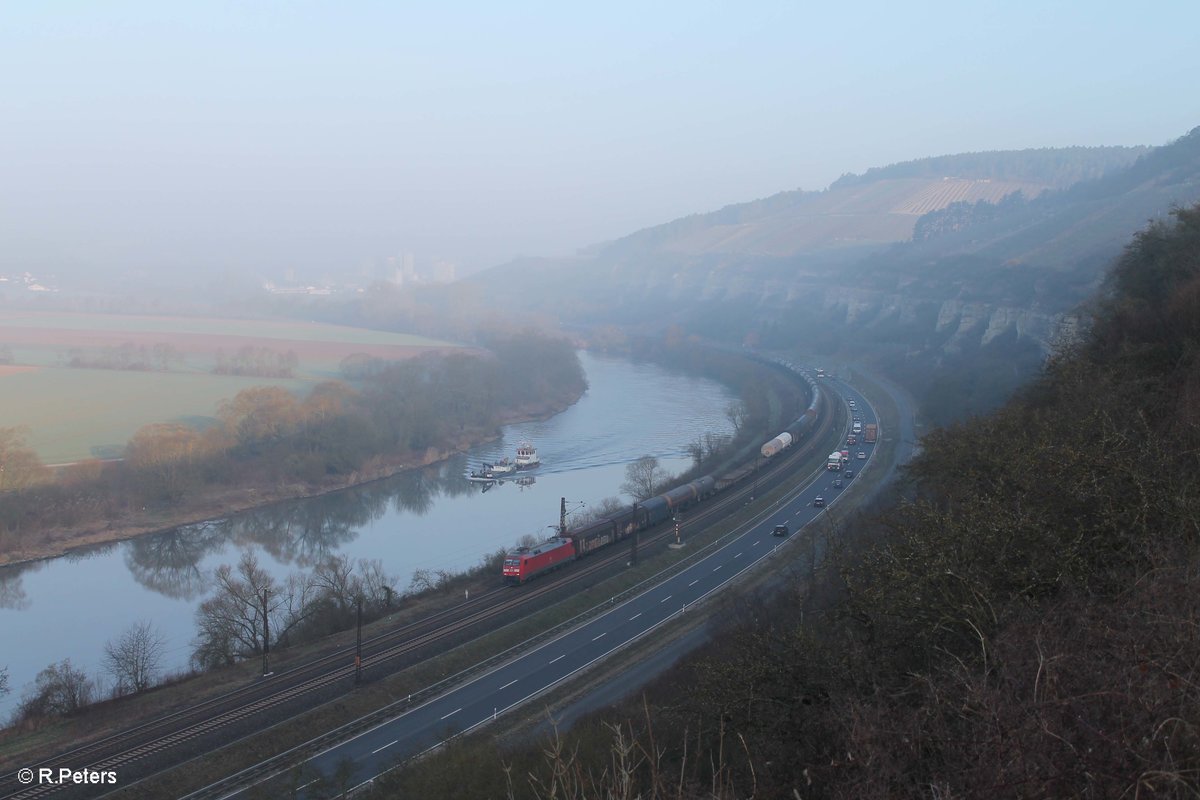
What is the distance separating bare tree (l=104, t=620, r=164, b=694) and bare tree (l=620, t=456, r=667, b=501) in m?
7.37

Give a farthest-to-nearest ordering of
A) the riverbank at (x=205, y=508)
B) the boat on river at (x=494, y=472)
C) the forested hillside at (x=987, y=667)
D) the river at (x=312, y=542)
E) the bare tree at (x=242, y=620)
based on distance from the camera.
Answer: the boat on river at (x=494, y=472)
the riverbank at (x=205, y=508)
the river at (x=312, y=542)
the bare tree at (x=242, y=620)
the forested hillside at (x=987, y=667)

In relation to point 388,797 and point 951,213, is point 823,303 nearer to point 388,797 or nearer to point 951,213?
point 951,213

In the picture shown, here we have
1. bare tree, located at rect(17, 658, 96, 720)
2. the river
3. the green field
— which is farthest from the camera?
the green field

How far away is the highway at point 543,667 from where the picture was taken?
203 inches

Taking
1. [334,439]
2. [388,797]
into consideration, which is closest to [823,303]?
[334,439]

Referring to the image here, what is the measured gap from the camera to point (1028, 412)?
6254 millimetres

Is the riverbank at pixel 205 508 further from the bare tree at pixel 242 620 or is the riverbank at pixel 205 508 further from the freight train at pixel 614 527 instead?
the freight train at pixel 614 527

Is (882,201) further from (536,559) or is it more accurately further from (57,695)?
(57,695)

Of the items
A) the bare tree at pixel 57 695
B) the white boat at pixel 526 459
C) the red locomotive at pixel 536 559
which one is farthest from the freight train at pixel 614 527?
the bare tree at pixel 57 695

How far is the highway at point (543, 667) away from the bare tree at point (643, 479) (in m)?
2.80

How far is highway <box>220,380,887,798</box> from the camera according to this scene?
5164mm

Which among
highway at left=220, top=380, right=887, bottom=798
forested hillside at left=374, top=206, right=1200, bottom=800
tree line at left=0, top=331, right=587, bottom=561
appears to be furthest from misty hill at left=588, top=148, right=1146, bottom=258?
forested hillside at left=374, top=206, right=1200, bottom=800

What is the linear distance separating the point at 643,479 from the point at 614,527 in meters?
3.64

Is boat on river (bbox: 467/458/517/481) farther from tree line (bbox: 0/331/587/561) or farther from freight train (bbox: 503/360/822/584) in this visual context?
Answer: freight train (bbox: 503/360/822/584)
